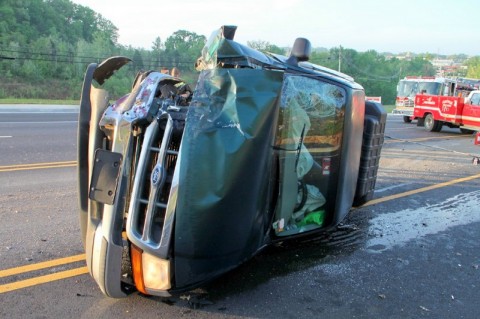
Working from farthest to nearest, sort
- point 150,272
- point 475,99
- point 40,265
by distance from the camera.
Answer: point 475,99 → point 40,265 → point 150,272

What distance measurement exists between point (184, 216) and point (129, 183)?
49cm

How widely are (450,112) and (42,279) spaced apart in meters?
19.3

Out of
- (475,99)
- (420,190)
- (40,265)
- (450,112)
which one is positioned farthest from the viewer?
(450,112)

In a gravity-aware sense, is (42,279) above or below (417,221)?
below

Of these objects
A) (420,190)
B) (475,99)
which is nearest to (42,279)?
(420,190)

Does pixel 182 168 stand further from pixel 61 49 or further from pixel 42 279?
pixel 61 49

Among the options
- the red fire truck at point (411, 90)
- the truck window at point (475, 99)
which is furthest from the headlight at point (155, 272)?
the red fire truck at point (411, 90)

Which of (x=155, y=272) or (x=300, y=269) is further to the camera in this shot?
(x=300, y=269)


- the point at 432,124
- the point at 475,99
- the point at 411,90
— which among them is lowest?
the point at 432,124

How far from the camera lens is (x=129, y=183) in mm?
3215

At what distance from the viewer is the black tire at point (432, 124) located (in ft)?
66.9

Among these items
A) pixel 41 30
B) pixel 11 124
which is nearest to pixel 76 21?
pixel 41 30

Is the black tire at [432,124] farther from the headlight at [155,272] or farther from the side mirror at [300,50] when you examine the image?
the headlight at [155,272]

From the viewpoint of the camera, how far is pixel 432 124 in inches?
807
